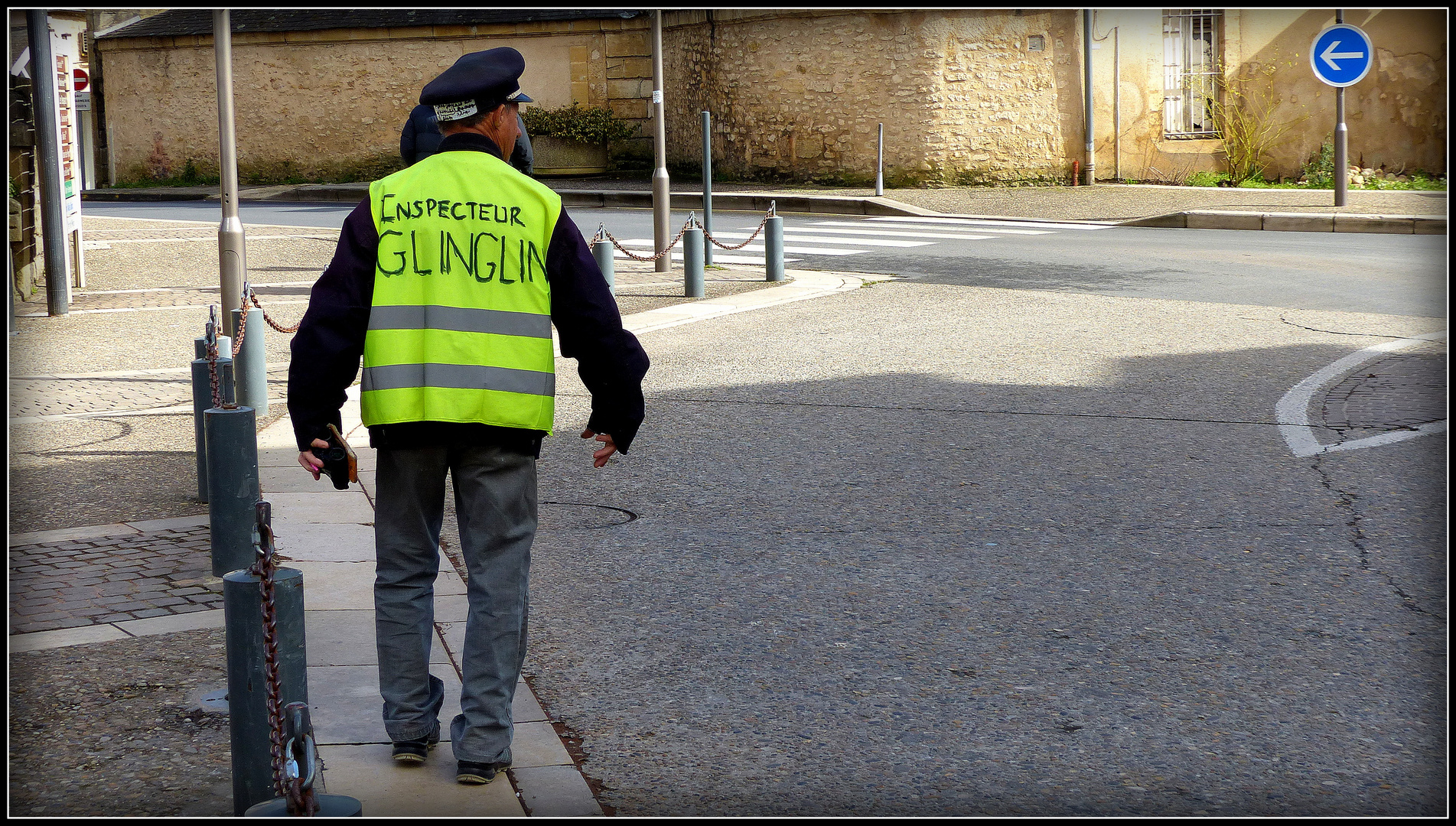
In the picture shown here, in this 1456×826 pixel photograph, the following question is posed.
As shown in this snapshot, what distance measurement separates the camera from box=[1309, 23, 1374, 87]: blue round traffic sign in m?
18.6

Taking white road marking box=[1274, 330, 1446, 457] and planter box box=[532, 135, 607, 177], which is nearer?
white road marking box=[1274, 330, 1446, 457]

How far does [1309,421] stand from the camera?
303 inches

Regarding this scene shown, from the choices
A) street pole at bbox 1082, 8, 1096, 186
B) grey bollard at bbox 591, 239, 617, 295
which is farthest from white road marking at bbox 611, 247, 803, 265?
street pole at bbox 1082, 8, 1096, 186

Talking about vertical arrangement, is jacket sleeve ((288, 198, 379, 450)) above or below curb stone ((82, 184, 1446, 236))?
below

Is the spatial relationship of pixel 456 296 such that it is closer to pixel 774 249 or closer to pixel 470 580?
pixel 470 580

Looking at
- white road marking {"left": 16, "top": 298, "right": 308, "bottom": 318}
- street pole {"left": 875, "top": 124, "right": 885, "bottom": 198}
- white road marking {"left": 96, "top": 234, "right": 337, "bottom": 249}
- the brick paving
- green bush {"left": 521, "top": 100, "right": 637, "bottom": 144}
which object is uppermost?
green bush {"left": 521, "top": 100, "right": 637, "bottom": 144}

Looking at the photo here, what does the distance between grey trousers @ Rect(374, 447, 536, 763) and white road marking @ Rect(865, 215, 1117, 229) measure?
17235 millimetres

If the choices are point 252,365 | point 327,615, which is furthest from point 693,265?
point 327,615

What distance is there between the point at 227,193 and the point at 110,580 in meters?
4.98

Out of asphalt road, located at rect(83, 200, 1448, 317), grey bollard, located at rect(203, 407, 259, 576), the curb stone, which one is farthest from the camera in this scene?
the curb stone

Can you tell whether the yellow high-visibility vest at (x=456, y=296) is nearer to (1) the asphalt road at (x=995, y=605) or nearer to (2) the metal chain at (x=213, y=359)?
(1) the asphalt road at (x=995, y=605)

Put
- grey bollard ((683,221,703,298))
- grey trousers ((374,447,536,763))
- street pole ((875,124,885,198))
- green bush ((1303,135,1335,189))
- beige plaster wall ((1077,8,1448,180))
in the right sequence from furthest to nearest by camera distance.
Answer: street pole ((875,124,885,198)) → green bush ((1303,135,1335,189)) → beige plaster wall ((1077,8,1448,180)) → grey bollard ((683,221,703,298)) → grey trousers ((374,447,536,763))

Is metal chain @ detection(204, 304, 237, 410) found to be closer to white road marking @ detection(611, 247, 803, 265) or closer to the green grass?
white road marking @ detection(611, 247, 803, 265)

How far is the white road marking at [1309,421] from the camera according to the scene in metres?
7.11
